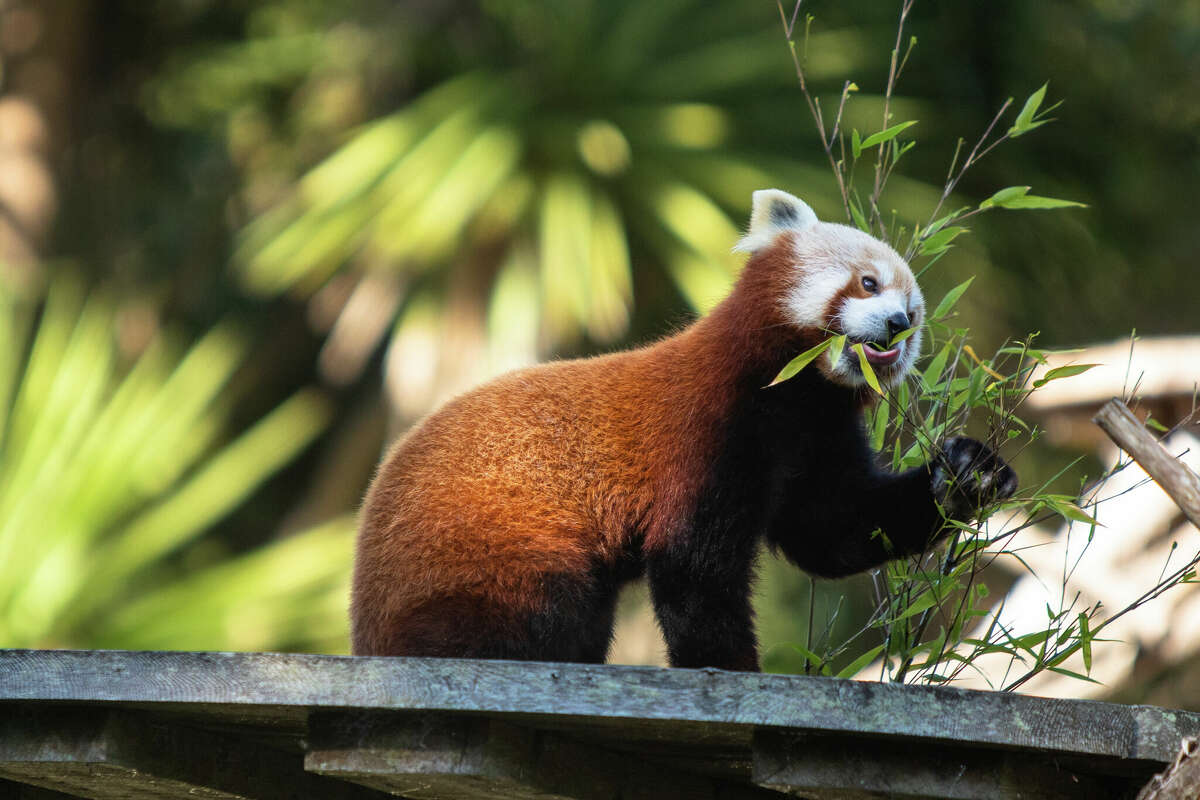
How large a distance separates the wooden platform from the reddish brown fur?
12.2 inches

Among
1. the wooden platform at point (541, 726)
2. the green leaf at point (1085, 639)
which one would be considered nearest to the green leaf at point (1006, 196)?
the green leaf at point (1085, 639)

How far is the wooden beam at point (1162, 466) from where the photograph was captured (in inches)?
81.9

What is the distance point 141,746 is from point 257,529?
8230 millimetres

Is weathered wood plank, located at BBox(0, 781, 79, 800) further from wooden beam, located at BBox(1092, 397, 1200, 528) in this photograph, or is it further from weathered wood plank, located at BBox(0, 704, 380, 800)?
wooden beam, located at BBox(1092, 397, 1200, 528)

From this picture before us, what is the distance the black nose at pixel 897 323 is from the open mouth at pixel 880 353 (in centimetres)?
3

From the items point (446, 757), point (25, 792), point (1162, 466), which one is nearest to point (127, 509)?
point (25, 792)

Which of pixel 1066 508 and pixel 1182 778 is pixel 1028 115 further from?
pixel 1182 778

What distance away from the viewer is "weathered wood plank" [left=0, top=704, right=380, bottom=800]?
7.21 ft

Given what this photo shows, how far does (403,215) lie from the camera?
788 centimetres

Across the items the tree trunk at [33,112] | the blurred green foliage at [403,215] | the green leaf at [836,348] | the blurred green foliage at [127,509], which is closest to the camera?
the green leaf at [836,348]

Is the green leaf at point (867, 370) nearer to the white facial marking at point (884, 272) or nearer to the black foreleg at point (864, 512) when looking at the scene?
the white facial marking at point (884, 272)

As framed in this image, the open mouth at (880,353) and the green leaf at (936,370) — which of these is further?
the green leaf at (936,370)

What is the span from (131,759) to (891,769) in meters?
1.19

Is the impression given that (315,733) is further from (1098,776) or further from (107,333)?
(107,333)
